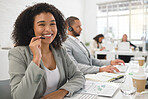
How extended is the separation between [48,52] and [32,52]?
0.29 meters

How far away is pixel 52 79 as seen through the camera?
1.14 m

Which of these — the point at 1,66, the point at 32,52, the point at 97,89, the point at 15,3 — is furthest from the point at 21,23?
the point at 15,3

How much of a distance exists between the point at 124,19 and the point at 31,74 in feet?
24.4

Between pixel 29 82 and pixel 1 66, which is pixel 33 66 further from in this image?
pixel 1 66

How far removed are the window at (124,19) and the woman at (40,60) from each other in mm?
6631

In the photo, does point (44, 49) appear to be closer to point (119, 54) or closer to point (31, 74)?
point (31, 74)

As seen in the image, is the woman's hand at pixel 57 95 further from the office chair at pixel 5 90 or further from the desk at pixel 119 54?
the desk at pixel 119 54

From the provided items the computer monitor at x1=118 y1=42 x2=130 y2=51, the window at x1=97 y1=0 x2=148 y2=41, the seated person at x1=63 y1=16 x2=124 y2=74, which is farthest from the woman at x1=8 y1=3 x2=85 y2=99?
the window at x1=97 y1=0 x2=148 y2=41

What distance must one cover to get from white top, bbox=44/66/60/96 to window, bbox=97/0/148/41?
6.74 meters

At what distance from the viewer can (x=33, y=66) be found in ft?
2.96

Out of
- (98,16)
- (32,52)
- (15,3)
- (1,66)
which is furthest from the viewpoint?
(98,16)

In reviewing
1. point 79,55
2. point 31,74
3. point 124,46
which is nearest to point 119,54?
point 124,46

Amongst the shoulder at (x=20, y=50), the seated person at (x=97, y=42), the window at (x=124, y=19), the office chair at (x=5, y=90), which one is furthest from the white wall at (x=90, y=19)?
the office chair at (x=5, y=90)

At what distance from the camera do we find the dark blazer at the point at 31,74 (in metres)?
0.88
